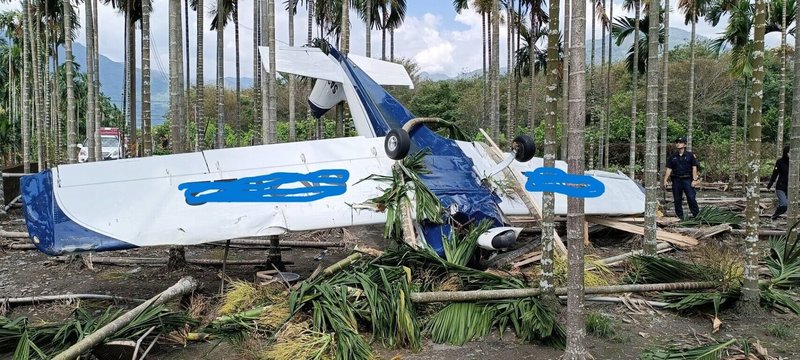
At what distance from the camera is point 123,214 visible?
6.25 meters

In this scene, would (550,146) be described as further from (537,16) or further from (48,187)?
(537,16)

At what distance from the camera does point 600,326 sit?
5336mm

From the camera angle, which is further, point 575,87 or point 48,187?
point 48,187

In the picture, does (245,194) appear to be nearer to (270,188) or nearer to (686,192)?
(270,188)

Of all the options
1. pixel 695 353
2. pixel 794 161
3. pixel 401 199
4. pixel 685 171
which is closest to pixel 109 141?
pixel 401 199

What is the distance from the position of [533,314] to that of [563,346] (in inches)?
15.4

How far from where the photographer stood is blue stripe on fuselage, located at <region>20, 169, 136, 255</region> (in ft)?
19.2

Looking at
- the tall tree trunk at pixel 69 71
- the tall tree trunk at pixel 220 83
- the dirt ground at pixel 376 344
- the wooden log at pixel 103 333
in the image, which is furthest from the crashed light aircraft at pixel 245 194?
the tall tree trunk at pixel 220 83

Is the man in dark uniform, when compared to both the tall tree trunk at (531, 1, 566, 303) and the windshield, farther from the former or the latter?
the windshield

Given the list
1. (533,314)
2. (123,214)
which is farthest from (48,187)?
(533,314)

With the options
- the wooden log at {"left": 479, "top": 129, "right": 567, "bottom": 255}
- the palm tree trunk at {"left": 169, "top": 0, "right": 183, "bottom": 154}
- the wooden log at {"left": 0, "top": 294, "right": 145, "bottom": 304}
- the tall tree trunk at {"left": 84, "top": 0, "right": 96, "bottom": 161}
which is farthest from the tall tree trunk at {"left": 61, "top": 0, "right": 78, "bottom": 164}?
the wooden log at {"left": 479, "top": 129, "right": 567, "bottom": 255}

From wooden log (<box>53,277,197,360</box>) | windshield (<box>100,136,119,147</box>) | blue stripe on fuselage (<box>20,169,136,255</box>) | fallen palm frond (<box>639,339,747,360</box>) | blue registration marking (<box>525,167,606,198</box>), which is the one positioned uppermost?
windshield (<box>100,136,119,147</box>)

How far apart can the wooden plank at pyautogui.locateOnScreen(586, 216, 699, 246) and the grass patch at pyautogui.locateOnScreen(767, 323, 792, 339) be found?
377 centimetres

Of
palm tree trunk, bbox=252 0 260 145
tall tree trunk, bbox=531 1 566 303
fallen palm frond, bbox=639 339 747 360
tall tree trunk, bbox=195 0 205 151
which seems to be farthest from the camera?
palm tree trunk, bbox=252 0 260 145
